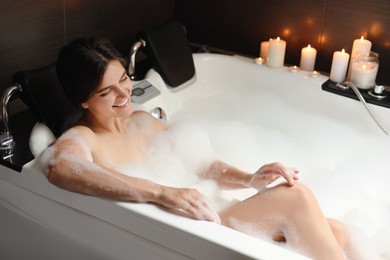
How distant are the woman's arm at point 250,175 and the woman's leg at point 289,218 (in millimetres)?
34

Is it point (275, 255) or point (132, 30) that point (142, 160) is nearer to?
point (275, 255)

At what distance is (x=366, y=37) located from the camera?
2479 millimetres

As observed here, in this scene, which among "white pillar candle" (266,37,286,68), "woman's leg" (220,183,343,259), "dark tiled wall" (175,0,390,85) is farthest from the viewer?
"white pillar candle" (266,37,286,68)

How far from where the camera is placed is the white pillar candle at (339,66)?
2.43m

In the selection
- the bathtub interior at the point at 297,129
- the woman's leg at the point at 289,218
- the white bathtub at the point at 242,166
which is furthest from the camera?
the bathtub interior at the point at 297,129

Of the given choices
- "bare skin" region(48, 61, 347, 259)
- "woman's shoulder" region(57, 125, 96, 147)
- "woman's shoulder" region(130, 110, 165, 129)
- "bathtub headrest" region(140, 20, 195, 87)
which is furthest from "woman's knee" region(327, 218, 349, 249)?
"bathtub headrest" region(140, 20, 195, 87)

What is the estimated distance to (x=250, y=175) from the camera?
1780 mm

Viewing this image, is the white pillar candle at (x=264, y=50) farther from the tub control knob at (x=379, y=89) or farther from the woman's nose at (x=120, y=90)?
the woman's nose at (x=120, y=90)

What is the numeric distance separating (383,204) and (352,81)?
0.63m

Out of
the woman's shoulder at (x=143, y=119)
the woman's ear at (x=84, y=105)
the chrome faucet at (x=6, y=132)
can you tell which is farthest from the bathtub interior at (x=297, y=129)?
the chrome faucet at (x=6, y=132)

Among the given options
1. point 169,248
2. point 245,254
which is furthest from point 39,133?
point 245,254

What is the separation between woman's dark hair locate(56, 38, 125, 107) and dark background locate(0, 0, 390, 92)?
0.57 metres

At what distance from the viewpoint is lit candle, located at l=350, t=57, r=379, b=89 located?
2.36 meters

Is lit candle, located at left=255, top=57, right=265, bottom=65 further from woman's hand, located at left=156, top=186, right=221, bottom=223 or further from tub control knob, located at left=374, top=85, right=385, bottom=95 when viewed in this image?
woman's hand, located at left=156, top=186, right=221, bottom=223
